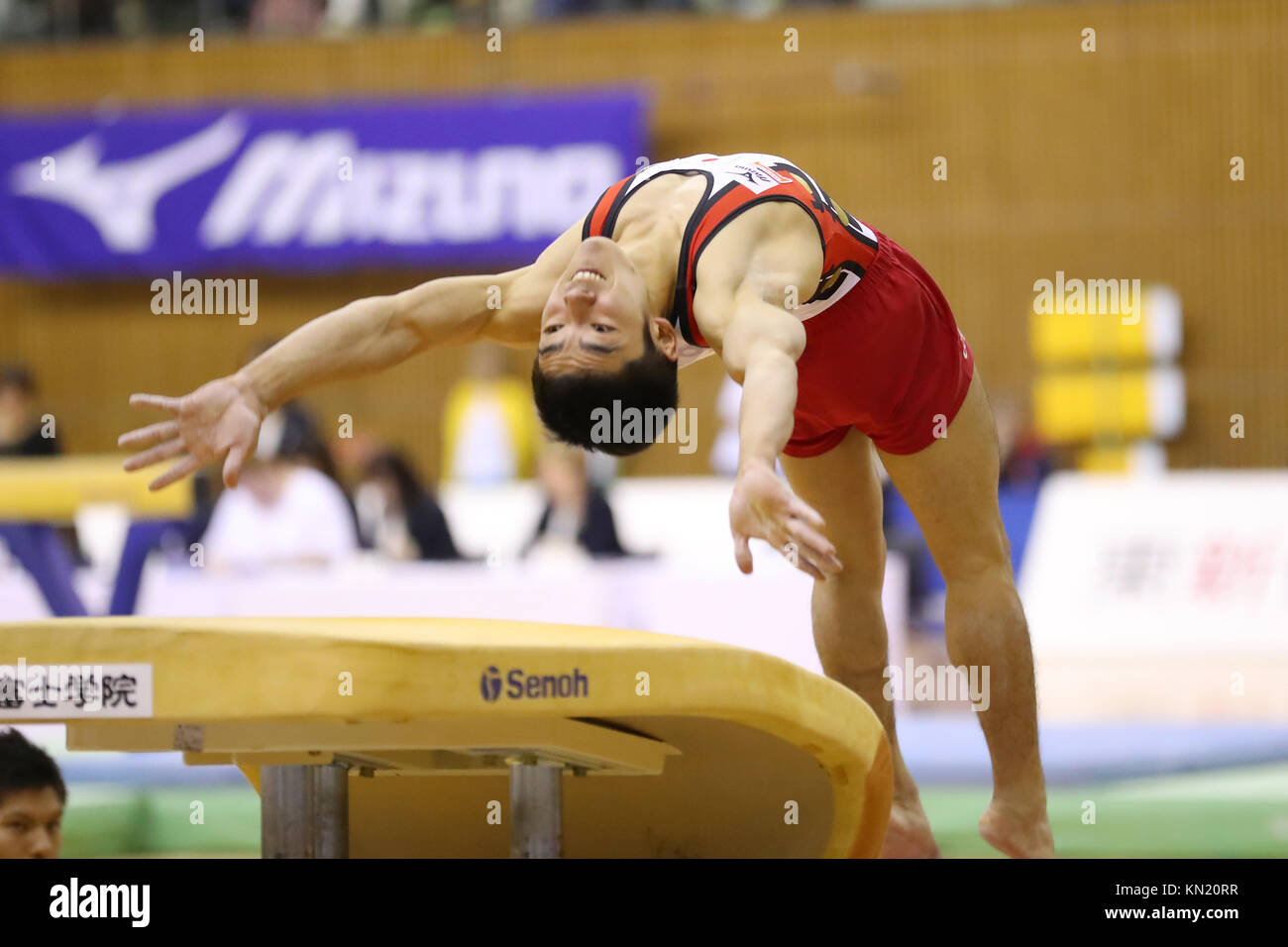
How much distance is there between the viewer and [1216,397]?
43.8ft

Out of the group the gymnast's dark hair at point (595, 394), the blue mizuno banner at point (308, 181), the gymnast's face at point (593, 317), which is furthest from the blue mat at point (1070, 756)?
the blue mizuno banner at point (308, 181)

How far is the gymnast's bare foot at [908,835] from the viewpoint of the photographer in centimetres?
368

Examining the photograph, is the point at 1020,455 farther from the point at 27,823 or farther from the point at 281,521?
the point at 27,823

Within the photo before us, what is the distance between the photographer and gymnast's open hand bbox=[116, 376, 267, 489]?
296cm

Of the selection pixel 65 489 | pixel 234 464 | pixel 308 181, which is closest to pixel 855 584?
pixel 234 464

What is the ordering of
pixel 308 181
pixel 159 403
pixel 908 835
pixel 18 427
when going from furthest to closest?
pixel 308 181
pixel 18 427
pixel 908 835
pixel 159 403

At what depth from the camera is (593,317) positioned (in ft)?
9.77

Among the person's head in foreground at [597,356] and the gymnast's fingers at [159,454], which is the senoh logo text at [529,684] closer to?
the person's head in foreground at [597,356]

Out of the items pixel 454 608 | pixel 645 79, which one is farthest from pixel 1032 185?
pixel 454 608

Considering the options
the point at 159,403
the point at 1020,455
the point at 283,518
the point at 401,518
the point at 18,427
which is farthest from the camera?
the point at 1020,455

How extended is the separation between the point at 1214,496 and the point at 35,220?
1064 centimetres

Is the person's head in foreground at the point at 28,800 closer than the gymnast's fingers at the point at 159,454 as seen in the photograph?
No

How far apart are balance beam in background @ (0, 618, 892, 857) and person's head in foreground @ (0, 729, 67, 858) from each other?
652mm

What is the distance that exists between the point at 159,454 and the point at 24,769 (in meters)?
0.84
